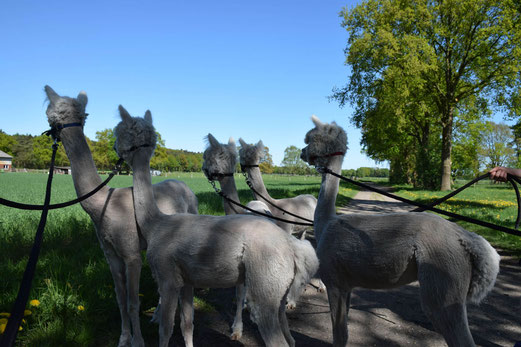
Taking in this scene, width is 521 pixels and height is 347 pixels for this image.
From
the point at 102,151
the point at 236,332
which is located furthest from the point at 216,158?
the point at 102,151

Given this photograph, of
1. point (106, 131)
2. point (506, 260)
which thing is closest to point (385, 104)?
point (506, 260)

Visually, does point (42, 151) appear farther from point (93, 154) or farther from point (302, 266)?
point (302, 266)

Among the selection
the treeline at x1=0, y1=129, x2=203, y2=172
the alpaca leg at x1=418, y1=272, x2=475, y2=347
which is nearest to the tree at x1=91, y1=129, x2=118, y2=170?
the treeline at x1=0, y1=129, x2=203, y2=172

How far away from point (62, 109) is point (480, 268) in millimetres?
4047

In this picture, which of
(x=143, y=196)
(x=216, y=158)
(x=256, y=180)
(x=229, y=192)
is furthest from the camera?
(x=256, y=180)

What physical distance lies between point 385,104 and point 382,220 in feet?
70.2

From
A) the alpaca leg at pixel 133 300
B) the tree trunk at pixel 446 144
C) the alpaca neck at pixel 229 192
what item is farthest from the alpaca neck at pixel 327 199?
the tree trunk at pixel 446 144

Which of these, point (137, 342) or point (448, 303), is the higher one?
point (448, 303)

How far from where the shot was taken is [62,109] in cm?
307

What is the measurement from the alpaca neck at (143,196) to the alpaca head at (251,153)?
82.1 inches

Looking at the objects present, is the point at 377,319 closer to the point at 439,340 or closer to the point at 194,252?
the point at 439,340

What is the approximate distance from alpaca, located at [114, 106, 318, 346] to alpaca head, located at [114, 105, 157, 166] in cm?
62

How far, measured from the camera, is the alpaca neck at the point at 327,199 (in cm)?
320

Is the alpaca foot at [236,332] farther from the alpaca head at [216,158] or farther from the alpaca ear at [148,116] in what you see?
the alpaca ear at [148,116]
